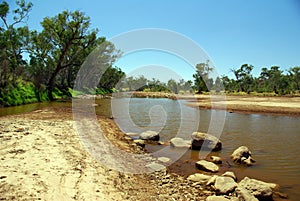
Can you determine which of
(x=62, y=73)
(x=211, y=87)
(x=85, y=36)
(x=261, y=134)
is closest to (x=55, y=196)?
(x=261, y=134)

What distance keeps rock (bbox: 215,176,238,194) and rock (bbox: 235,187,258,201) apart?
23cm

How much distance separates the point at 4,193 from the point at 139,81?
11727cm

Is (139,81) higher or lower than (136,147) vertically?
higher

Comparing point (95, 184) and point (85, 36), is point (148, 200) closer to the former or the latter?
point (95, 184)

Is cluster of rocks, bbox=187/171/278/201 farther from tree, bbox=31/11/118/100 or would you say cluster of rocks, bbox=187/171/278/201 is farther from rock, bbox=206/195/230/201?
tree, bbox=31/11/118/100

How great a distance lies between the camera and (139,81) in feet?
398

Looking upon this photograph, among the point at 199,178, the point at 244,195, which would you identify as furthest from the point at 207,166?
the point at 244,195

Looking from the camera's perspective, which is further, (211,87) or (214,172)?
(211,87)

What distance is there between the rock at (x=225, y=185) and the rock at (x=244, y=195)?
23 cm

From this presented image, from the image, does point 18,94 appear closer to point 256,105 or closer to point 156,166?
point 156,166

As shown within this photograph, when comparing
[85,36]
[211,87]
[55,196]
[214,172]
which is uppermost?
[85,36]

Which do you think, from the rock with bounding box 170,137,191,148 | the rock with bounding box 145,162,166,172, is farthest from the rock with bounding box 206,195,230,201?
the rock with bounding box 170,137,191,148

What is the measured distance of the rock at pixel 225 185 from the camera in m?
6.24

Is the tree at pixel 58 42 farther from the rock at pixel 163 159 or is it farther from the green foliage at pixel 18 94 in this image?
the rock at pixel 163 159
